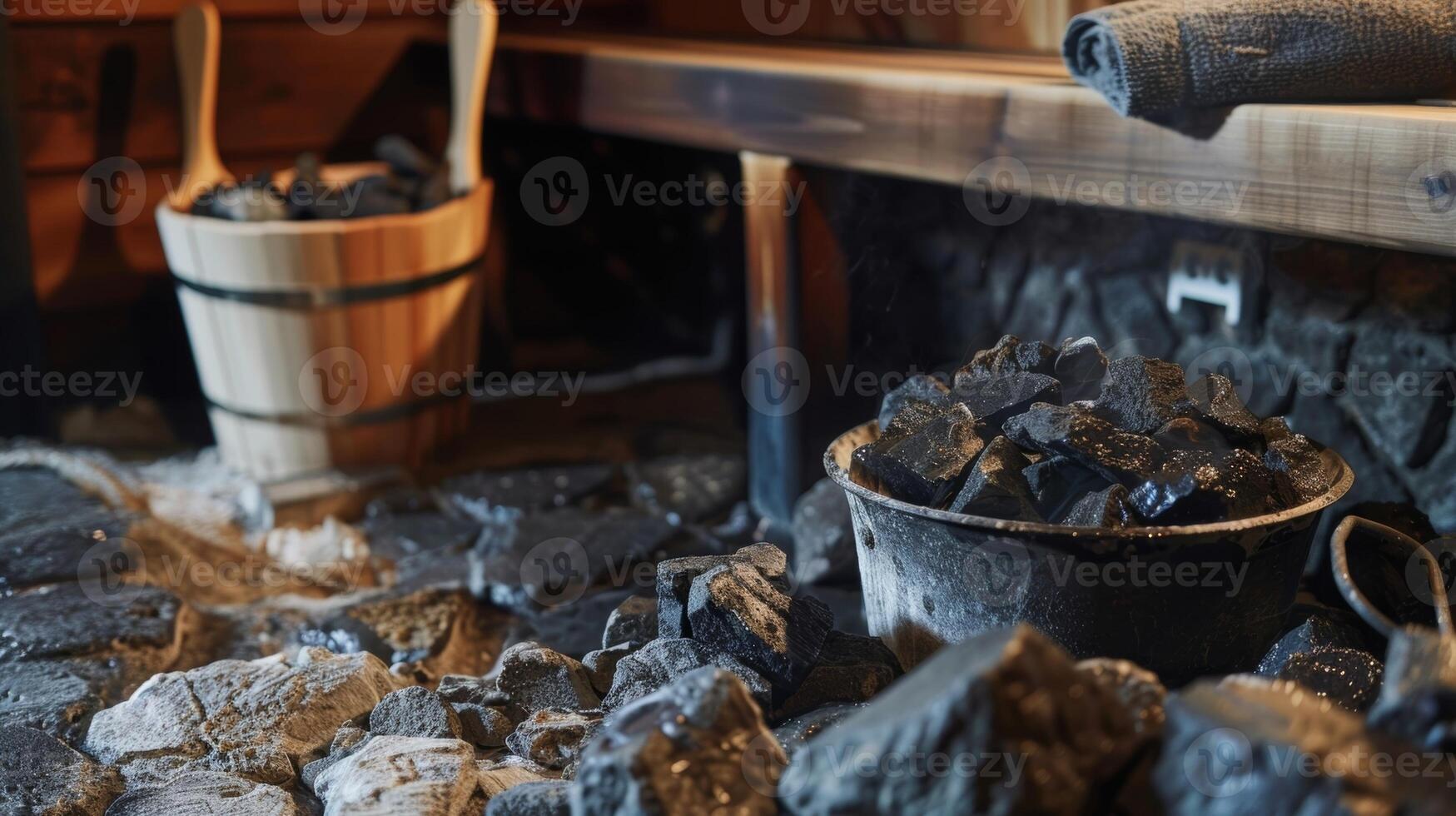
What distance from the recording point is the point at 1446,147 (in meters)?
1.92

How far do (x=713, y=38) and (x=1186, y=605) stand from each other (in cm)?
292

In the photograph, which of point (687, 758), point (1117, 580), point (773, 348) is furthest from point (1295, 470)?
point (773, 348)

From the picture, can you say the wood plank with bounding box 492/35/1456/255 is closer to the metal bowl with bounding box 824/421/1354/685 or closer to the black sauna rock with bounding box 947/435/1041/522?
the metal bowl with bounding box 824/421/1354/685

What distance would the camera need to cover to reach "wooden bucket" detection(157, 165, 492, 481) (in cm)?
344

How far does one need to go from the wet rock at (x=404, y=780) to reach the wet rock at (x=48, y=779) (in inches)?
13.2

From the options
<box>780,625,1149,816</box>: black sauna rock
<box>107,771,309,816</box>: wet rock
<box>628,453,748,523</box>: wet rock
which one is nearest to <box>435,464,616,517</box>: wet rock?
<box>628,453,748,523</box>: wet rock

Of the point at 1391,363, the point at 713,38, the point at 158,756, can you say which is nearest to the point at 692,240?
the point at 713,38

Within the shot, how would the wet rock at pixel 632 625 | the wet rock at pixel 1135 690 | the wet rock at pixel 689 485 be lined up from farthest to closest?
the wet rock at pixel 689 485
the wet rock at pixel 632 625
the wet rock at pixel 1135 690

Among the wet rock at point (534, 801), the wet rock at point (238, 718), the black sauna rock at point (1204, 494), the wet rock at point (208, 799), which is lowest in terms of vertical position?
the wet rock at point (238, 718)

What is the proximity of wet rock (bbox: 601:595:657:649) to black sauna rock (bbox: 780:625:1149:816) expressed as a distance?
104 centimetres

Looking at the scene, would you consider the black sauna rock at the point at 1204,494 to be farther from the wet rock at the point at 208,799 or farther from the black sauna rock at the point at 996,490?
the wet rock at the point at 208,799

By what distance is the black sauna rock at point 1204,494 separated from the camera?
5.98 ft

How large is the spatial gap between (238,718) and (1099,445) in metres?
1.52

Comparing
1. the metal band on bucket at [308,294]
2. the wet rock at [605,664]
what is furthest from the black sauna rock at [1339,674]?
the metal band on bucket at [308,294]
